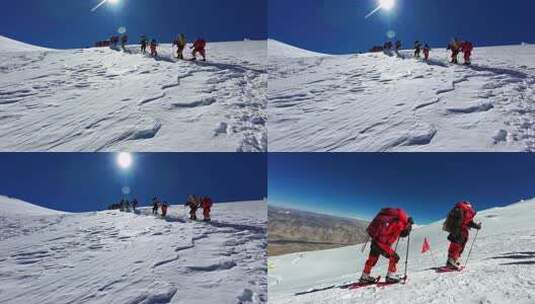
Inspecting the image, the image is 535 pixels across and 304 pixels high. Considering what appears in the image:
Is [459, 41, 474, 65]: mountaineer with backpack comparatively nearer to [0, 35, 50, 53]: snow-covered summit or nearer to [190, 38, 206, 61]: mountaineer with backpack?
[190, 38, 206, 61]: mountaineer with backpack

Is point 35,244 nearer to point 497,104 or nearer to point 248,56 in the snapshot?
point 248,56

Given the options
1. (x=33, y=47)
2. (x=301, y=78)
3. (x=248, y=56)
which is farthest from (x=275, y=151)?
(x=33, y=47)

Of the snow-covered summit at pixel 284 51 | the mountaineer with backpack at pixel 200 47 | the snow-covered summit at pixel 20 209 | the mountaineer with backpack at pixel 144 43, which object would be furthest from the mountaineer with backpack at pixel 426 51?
the snow-covered summit at pixel 20 209

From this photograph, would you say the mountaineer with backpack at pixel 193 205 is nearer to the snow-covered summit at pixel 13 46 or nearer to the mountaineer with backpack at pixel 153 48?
the mountaineer with backpack at pixel 153 48

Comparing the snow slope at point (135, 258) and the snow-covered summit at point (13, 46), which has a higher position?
the snow-covered summit at point (13, 46)

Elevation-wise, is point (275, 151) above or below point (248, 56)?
below
